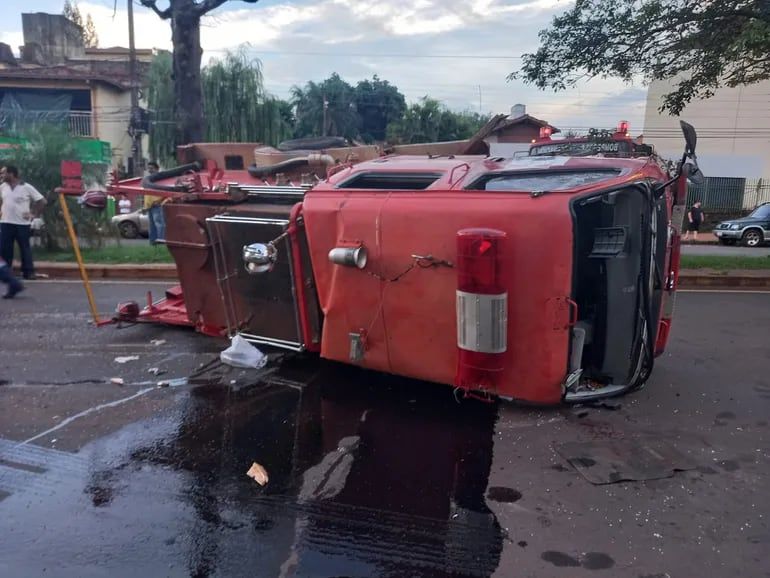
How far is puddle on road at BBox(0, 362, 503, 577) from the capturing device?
10.5 ft

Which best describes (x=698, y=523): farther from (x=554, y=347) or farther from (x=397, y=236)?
(x=397, y=236)

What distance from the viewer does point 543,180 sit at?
184 inches

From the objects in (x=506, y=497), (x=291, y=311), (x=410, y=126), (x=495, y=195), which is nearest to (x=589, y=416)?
(x=506, y=497)

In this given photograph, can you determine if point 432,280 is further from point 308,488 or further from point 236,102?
point 236,102

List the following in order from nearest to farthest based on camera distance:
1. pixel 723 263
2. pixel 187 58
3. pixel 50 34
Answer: pixel 723 263, pixel 187 58, pixel 50 34

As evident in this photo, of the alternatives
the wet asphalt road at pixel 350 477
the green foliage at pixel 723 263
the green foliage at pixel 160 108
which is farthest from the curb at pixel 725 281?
the green foliage at pixel 160 108

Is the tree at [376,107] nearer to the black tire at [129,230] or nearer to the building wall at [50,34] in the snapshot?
the building wall at [50,34]

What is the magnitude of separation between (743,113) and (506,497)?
41423 mm

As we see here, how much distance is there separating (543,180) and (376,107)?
5030 cm

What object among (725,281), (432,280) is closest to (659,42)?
(725,281)

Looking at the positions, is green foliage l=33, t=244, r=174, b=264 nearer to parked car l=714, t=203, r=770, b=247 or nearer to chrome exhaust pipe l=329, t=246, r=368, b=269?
chrome exhaust pipe l=329, t=246, r=368, b=269

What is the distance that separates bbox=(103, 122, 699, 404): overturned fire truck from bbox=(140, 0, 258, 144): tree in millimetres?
8912

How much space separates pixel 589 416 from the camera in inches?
190

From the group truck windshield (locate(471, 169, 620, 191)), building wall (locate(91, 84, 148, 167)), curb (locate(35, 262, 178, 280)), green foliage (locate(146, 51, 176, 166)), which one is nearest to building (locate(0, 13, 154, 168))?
building wall (locate(91, 84, 148, 167))
